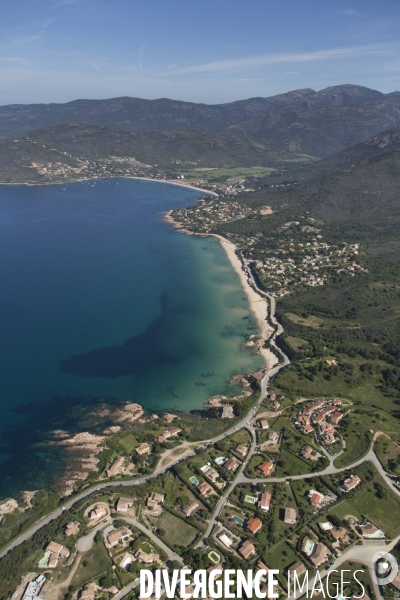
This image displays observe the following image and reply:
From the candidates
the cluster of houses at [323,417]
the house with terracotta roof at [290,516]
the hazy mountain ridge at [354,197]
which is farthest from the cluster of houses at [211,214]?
the house with terracotta roof at [290,516]

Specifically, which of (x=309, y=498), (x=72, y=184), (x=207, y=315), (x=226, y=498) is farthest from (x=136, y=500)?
(x=72, y=184)

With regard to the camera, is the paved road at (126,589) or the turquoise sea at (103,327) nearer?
the paved road at (126,589)

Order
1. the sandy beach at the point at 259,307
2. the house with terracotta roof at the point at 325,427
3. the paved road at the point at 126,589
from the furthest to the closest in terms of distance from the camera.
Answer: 1. the sandy beach at the point at 259,307
2. the house with terracotta roof at the point at 325,427
3. the paved road at the point at 126,589

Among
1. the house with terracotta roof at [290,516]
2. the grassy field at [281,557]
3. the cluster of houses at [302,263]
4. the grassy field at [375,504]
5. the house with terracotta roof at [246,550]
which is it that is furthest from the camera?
the cluster of houses at [302,263]

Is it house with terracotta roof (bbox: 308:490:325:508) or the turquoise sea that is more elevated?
house with terracotta roof (bbox: 308:490:325:508)

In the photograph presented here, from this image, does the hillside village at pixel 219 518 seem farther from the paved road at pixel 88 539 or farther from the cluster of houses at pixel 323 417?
the cluster of houses at pixel 323 417

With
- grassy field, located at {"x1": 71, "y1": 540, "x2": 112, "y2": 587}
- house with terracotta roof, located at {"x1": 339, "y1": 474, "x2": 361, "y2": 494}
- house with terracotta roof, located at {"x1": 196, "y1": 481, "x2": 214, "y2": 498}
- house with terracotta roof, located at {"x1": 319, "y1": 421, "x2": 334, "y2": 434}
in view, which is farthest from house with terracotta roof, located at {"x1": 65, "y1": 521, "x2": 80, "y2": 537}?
house with terracotta roof, located at {"x1": 319, "y1": 421, "x2": 334, "y2": 434}

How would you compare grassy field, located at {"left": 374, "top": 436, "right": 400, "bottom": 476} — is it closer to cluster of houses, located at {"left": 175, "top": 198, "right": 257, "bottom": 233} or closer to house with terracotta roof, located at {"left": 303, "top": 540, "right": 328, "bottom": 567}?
house with terracotta roof, located at {"left": 303, "top": 540, "right": 328, "bottom": 567}

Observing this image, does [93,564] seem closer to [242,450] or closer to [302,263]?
[242,450]
